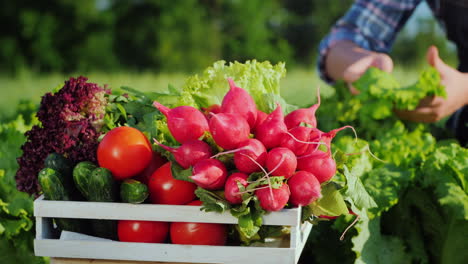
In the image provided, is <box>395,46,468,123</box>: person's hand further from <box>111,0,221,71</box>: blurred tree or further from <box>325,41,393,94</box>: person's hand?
<box>111,0,221,71</box>: blurred tree

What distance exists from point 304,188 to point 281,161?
129 millimetres

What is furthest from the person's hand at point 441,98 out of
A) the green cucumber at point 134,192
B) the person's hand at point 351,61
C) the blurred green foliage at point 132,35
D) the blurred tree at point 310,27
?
the blurred tree at point 310,27

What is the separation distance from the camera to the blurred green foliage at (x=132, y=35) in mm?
16906

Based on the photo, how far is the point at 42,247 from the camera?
70.5 inches

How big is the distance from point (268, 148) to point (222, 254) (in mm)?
368

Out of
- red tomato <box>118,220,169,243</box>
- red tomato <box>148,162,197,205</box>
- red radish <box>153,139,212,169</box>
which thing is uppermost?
red radish <box>153,139,212,169</box>

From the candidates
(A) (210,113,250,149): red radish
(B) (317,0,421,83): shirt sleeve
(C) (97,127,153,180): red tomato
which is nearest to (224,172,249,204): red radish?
(A) (210,113,250,149): red radish

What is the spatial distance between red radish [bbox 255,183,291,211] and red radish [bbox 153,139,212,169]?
21 cm

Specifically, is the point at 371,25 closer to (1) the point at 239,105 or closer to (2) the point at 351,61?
(2) the point at 351,61

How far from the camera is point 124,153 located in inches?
69.1

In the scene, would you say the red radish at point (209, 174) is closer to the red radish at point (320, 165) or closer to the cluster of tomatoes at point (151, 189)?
the cluster of tomatoes at point (151, 189)

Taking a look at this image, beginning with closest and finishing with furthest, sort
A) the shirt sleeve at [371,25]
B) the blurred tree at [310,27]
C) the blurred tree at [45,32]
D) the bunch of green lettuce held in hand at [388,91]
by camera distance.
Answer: the bunch of green lettuce held in hand at [388,91] → the shirt sleeve at [371,25] → the blurred tree at [45,32] → the blurred tree at [310,27]

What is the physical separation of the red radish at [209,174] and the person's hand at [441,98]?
1.80 m

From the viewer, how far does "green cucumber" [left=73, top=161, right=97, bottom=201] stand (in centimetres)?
177
